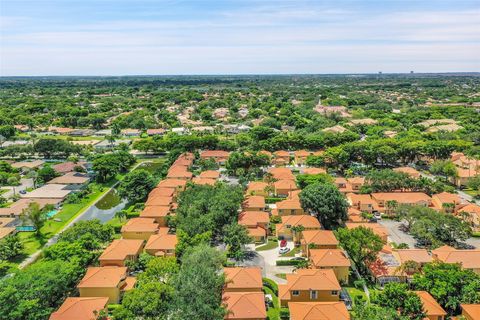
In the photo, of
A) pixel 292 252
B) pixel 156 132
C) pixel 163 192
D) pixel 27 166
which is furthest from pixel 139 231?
pixel 156 132

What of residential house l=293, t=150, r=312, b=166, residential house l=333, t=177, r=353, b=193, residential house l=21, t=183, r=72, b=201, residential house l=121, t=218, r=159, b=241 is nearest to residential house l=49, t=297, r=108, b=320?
residential house l=121, t=218, r=159, b=241

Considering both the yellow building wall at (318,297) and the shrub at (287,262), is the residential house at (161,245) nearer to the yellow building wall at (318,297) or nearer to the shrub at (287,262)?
the shrub at (287,262)

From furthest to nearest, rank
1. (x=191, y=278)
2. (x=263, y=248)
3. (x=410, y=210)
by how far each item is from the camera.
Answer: (x=410, y=210)
(x=263, y=248)
(x=191, y=278)

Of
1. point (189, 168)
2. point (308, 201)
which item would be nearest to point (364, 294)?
point (308, 201)

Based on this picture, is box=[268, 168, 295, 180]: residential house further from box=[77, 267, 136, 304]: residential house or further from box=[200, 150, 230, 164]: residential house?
box=[77, 267, 136, 304]: residential house

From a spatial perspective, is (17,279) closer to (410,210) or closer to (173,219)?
(173,219)

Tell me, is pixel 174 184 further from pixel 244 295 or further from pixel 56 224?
pixel 244 295

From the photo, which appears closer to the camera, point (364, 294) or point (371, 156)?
point (364, 294)
